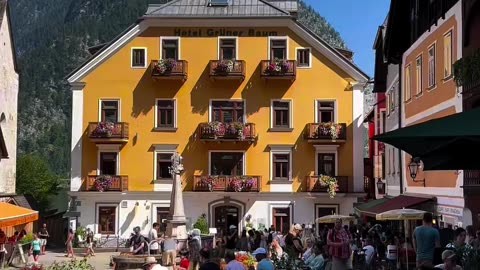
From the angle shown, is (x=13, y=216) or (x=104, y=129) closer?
(x=13, y=216)

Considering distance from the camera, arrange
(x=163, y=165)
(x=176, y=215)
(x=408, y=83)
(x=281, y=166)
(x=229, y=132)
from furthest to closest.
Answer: (x=163, y=165), (x=281, y=166), (x=229, y=132), (x=176, y=215), (x=408, y=83)

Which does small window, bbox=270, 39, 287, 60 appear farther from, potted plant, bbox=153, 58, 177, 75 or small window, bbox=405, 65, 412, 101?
small window, bbox=405, 65, 412, 101

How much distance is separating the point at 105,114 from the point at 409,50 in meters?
19.0

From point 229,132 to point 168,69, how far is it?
192 inches

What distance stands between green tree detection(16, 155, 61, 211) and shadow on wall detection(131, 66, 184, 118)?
88.1 ft

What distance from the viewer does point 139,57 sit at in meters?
41.2

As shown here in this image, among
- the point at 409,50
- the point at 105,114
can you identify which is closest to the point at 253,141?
the point at 105,114

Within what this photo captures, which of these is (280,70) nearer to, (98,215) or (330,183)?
(330,183)

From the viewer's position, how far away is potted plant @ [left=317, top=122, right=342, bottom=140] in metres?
39.9

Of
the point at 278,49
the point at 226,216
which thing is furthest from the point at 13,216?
the point at 278,49

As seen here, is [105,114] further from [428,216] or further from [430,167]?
[430,167]

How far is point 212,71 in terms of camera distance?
4031 cm

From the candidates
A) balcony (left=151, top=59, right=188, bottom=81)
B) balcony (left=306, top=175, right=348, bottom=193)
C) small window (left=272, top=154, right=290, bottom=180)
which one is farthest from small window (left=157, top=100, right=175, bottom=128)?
balcony (left=306, top=175, right=348, bottom=193)

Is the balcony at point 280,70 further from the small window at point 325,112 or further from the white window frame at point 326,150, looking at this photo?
the white window frame at point 326,150
